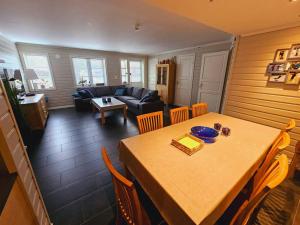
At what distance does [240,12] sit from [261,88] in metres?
1.43

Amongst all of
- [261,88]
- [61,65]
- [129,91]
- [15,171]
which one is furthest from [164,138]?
[61,65]

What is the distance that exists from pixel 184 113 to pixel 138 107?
2240mm

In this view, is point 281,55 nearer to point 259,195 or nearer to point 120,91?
point 259,195

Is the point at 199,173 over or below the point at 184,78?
below

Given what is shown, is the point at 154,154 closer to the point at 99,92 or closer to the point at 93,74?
the point at 99,92

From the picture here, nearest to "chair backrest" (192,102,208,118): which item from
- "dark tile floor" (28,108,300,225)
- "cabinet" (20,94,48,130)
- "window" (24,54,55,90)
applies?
"dark tile floor" (28,108,300,225)

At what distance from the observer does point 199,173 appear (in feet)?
3.03

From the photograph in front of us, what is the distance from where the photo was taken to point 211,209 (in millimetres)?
675

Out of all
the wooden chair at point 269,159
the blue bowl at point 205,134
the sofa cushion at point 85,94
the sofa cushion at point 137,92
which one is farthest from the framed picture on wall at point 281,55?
the sofa cushion at point 85,94

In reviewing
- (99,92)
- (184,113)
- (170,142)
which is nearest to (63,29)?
(99,92)

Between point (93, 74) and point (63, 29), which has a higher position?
point (63, 29)

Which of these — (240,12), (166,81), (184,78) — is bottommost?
(166,81)

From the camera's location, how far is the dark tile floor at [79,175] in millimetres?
1382

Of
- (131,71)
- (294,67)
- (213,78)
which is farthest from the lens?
(131,71)
